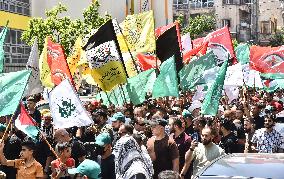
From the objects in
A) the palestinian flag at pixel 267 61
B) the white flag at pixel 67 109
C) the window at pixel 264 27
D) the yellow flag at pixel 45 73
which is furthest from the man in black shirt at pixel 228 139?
the window at pixel 264 27

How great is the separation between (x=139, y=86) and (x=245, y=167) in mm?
8439

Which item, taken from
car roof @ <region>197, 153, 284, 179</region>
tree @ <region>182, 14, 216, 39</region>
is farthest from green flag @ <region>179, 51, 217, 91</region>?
tree @ <region>182, 14, 216, 39</region>

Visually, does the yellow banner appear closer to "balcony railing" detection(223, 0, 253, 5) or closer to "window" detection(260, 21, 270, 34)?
"balcony railing" detection(223, 0, 253, 5)

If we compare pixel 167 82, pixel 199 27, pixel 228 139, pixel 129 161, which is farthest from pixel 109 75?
pixel 199 27

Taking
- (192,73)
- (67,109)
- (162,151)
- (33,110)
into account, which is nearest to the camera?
(162,151)

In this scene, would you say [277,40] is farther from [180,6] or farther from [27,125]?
[27,125]

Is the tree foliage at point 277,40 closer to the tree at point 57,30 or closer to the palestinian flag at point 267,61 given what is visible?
the tree at point 57,30

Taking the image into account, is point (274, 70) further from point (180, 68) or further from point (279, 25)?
point (279, 25)

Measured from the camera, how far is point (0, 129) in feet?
27.8

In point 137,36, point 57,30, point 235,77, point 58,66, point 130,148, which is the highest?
point 57,30

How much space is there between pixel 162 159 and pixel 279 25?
78.8m

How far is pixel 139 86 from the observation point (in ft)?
43.3

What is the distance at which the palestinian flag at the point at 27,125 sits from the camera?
8.30 meters

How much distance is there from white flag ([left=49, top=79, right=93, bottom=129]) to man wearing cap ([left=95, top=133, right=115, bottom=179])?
6.50ft
